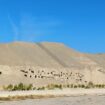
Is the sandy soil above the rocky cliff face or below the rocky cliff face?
below

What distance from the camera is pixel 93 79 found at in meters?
58.4

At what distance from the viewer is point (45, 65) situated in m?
62.3

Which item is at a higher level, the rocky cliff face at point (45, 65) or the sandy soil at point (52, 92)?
the rocky cliff face at point (45, 65)

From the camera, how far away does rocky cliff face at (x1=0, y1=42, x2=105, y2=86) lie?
48.0m

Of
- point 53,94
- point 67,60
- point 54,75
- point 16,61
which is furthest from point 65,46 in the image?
point 53,94

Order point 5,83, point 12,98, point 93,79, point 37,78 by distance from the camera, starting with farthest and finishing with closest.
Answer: point 93,79, point 37,78, point 5,83, point 12,98

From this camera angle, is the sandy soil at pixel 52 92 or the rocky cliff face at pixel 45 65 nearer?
the sandy soil at pixel 52 92

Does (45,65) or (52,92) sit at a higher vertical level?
(45,65)

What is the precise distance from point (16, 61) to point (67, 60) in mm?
14506

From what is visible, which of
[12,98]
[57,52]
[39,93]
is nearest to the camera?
[12,98]

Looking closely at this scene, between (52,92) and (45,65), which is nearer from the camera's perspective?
(52,92)

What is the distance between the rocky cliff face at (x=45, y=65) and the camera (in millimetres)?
48031

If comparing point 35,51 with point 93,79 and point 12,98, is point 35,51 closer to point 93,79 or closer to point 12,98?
point 93,79

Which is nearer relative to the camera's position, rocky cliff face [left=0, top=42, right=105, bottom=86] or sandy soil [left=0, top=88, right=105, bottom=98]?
sandy soil [left=0, top=88, right=105, bottom=98]
